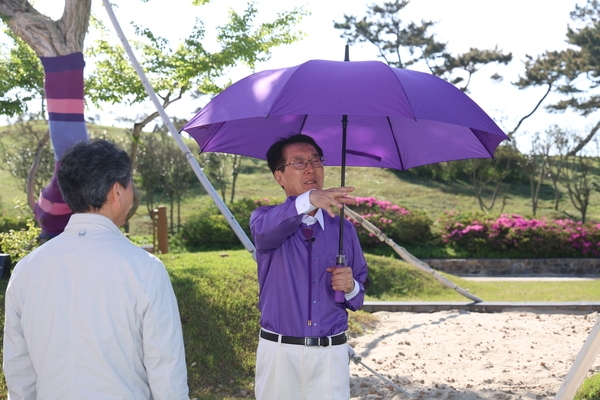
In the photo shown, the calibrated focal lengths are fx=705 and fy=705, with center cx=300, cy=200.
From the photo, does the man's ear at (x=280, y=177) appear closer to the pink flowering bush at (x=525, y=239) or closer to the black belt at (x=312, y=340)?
the black belt at (x=312, y=340)

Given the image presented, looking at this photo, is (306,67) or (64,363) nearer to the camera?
(64,363)

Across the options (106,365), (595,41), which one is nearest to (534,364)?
(106,365)

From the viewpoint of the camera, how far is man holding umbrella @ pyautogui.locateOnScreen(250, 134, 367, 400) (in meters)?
3.22

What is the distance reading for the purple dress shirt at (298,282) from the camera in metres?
3.24

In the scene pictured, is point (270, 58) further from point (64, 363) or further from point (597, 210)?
point (597, 210)

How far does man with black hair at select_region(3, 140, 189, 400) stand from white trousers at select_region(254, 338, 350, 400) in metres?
0.85

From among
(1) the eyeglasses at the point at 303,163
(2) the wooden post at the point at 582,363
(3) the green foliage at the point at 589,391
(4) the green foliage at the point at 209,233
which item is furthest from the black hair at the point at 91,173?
(4) the green foliage at the point at 209,233

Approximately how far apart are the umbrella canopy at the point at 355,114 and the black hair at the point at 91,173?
0.88 m

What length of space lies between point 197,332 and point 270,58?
24.9ft

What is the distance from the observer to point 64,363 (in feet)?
7.82

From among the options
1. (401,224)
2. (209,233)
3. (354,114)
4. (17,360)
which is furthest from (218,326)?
(401,224)

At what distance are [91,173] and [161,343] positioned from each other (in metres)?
0.63

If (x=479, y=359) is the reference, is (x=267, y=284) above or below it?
above

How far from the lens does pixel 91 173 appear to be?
2.44 meters
